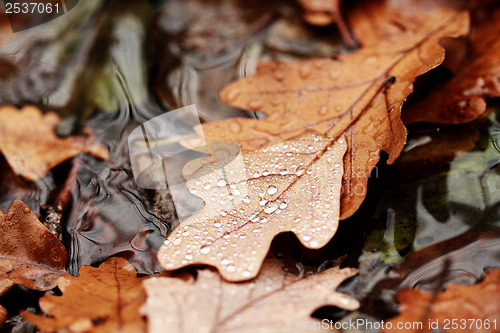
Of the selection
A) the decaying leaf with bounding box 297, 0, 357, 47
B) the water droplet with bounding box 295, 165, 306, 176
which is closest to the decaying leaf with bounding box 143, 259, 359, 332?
the water droplet with bounding box 295, 165, 306, 176

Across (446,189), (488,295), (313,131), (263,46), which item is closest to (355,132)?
(313,131)

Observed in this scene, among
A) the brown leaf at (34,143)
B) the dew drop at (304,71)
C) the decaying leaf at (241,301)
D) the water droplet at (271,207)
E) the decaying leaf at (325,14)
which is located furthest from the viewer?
the decaying leaf at (325,14)

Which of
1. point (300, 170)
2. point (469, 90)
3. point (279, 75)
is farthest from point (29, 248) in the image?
point (469, 90)

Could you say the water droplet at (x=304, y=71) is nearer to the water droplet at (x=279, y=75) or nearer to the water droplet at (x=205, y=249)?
the water droplet at (x=279, y=75)

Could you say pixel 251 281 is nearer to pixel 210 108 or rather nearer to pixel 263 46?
pixel 210 108

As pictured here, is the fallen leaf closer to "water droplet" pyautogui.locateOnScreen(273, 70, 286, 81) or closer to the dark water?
the dark water

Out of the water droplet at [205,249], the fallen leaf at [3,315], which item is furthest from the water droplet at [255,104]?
the fallen leaf at [3,315]

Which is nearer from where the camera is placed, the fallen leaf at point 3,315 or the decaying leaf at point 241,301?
the decaying leaf at point 241,301
